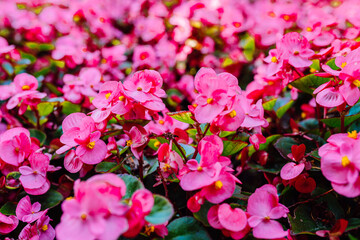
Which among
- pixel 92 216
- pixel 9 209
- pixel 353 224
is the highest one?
pixel 92 216

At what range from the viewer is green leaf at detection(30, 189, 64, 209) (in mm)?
720

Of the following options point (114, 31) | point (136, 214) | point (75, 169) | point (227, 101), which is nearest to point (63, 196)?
point (75, 169)

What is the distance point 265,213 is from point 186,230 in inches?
6.1

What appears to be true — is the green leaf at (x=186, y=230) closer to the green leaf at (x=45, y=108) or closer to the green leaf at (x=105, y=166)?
the green leaf at (x=105, y=166)

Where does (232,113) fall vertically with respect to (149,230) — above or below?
above

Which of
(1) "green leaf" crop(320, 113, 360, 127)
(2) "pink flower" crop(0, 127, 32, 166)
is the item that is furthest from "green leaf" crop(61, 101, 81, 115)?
(1) "green leaf" crop(320, 113, 360, 127)

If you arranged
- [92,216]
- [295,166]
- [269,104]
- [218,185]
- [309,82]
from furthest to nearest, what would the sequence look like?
[269,104], [309,82], [295,166], [218,185], [92,216]

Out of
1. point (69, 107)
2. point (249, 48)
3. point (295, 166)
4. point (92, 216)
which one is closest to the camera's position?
point (92, 216)

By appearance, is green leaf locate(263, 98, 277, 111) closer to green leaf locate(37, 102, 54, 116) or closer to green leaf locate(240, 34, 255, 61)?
green leaf locate(240, 34, 255, 61)

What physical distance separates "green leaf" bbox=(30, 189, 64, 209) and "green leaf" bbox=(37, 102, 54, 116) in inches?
11.4

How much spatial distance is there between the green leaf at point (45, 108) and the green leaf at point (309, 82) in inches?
27.0

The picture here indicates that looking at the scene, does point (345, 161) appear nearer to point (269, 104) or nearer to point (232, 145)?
point (232, 145)

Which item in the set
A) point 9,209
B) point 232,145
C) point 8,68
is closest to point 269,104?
point 232,145

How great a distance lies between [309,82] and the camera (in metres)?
0.77
